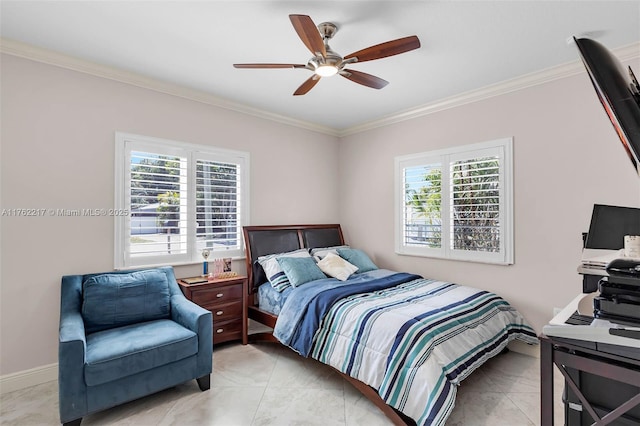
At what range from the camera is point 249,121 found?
4145 millimetres

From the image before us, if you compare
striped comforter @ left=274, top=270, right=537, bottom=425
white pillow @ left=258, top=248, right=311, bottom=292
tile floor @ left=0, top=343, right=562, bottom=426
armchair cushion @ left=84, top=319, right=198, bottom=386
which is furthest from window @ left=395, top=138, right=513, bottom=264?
armchair cushion @ left=84, top=319, right=198, bottom=386

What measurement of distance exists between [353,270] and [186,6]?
287 centimetres

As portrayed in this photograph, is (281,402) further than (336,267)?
No

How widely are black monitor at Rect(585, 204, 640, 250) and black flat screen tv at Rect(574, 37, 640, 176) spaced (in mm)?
838

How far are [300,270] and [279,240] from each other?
2.74 ft

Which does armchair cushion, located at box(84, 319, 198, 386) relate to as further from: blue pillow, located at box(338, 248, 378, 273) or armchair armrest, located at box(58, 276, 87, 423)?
blue pillow, located at box(338, 248, 378, 273)

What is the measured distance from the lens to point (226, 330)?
342cm

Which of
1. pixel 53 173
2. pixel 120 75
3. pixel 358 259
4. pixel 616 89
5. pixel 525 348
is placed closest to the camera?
pixel 616 89

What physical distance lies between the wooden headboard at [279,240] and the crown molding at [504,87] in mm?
1676

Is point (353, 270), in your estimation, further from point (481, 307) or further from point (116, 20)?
point (116, 20)

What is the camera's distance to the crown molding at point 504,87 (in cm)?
270

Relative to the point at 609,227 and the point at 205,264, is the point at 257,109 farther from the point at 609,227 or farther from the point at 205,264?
the point at 609,227

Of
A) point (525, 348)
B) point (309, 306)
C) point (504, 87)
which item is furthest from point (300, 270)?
point (504, 87)

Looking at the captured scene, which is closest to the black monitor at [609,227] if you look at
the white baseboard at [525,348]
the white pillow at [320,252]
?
the white baseboard at [525,348]
